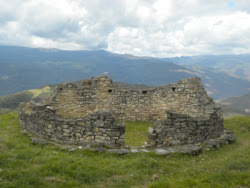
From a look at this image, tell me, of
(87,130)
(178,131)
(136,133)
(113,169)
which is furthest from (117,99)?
(113,169)

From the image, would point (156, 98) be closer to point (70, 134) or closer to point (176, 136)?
point (176, 136)

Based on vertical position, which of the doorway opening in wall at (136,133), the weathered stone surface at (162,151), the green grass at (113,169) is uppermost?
the green grass at (113,169)

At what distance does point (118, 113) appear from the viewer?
16719mm

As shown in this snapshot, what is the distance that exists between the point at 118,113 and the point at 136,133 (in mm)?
4117

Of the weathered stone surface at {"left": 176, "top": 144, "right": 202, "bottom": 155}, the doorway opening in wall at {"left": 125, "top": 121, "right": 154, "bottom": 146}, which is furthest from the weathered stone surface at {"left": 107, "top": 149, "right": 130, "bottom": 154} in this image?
the weathered stone surface at {"left": 176, "top": 144, "right": 202, "bottom": 155}

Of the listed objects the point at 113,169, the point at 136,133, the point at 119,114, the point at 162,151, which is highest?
the point at 113,169

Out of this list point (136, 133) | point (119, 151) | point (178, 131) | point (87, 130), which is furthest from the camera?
point (136, 133)

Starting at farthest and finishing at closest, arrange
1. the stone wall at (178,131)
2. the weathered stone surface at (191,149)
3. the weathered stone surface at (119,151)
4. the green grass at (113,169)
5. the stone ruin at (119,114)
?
the stone wall at (178,131), the stone ruin at (119,114), the weathered stone surface at (191,149), the weathered stone surface at (119,151), the green grass at (113,169)

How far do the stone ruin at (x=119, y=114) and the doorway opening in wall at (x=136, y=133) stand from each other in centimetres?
91

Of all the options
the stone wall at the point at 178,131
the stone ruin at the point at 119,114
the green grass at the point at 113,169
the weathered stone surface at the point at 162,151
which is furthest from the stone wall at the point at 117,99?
the green grass at the point at 113,169

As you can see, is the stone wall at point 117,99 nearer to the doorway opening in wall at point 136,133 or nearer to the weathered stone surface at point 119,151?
the doorway opening in wall at point 136,133

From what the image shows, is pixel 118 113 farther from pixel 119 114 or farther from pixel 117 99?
pixel 117 99

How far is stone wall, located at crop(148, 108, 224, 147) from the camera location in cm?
971

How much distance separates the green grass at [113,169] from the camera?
18.2 ft
